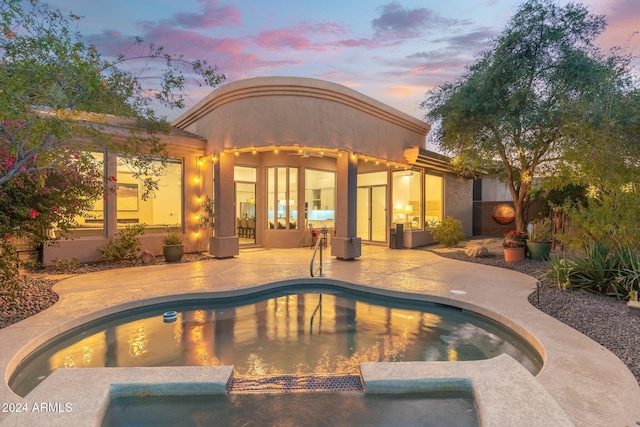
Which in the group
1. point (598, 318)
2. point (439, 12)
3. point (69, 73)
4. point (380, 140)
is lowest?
point (598, 318)

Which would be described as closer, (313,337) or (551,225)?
(313,337)

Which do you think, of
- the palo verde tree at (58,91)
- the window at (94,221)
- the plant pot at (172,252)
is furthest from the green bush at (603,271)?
the window at (94,221)

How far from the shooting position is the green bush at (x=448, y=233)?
43.4 ft

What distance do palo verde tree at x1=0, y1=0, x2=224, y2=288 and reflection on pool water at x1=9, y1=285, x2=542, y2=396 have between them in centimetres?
221

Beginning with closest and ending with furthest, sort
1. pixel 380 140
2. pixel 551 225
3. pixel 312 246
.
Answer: pixel 551 225
pixel 380 140
pixel 312 246

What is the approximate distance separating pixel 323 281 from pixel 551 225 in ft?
25.0

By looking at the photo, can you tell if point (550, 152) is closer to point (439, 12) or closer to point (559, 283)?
point (559, 283)

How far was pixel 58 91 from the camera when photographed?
363 centimetres

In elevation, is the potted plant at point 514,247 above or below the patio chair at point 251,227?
below

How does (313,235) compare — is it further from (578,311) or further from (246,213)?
(578,311)

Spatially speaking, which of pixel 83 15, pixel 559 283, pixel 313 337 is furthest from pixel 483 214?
pixel 83 15

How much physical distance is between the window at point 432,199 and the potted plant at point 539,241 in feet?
14.7

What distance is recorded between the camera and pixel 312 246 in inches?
505

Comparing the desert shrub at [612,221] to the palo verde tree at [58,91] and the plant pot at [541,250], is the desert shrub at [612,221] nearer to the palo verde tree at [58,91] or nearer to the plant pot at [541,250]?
the plant pot at [541,250]
